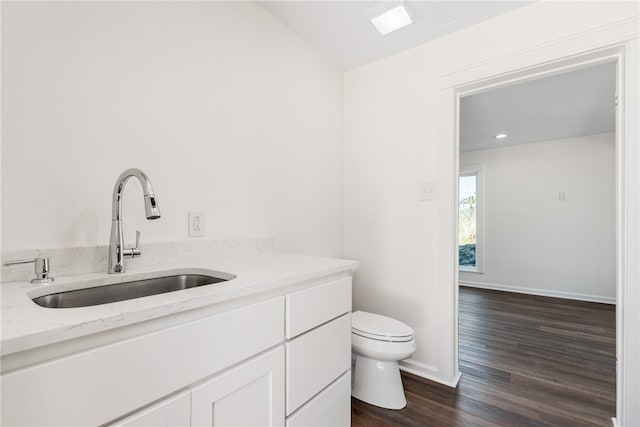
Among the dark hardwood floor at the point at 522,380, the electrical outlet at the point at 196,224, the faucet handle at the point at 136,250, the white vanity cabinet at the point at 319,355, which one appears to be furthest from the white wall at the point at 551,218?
the faucet handle at the point at 136,250

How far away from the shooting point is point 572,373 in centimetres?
202

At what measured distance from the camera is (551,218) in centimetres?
417

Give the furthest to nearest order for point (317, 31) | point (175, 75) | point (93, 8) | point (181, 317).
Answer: point (317, 31)
point (175, 75)
point (93, 8)
point (181, 317)

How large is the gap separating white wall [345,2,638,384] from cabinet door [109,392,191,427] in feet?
5.28

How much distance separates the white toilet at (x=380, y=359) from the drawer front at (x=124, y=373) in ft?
3.04

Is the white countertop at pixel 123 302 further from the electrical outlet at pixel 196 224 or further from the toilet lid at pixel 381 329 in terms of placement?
the toilet lid at pixel 381 329

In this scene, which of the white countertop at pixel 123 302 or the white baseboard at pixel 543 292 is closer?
the white countertop at pixel 123 302

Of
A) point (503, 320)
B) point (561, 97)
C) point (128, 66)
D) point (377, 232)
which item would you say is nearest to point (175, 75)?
point (128, 66)

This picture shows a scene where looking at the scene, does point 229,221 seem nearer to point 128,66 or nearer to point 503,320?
point 128,66

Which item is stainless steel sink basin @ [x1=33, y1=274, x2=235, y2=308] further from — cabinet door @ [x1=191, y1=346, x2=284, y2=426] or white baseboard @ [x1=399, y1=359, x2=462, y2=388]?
white baseboard @ [x1=399, y1=359, x2=462, y2=388]

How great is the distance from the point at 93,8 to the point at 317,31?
127cm

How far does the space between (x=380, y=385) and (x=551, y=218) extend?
3986 millimetres

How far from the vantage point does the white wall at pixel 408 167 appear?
5.79ft

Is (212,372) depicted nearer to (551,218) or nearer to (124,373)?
(124,373)
